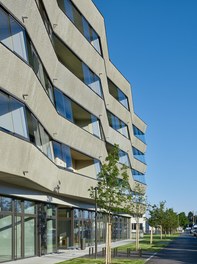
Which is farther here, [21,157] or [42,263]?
[42,263]

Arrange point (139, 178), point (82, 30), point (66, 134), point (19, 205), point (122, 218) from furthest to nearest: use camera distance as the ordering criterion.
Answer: point (139, 178) < point (122, 218) < point (82, 30) < point (66, 134) < point (19, 205)

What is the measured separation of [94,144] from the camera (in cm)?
4325

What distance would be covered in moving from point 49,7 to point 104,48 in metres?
18.1

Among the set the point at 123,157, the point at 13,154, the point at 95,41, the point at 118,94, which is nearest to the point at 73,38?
the point at 95,41

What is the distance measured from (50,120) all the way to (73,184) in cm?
739

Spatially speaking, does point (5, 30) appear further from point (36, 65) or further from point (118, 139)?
point (118, 139)

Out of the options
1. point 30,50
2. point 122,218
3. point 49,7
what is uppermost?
point 49,7

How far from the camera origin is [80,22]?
40219mm

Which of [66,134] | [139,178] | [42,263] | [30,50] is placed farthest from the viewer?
[139,178]

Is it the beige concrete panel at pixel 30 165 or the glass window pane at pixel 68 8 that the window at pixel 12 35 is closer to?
the beige concrete panel at pixel 30 165

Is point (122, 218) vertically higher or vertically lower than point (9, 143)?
lower

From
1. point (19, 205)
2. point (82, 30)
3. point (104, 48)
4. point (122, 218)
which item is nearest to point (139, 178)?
point (122, 218)

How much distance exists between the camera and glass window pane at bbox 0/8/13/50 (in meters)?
21.6

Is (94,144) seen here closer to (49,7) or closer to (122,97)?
(49,7)
